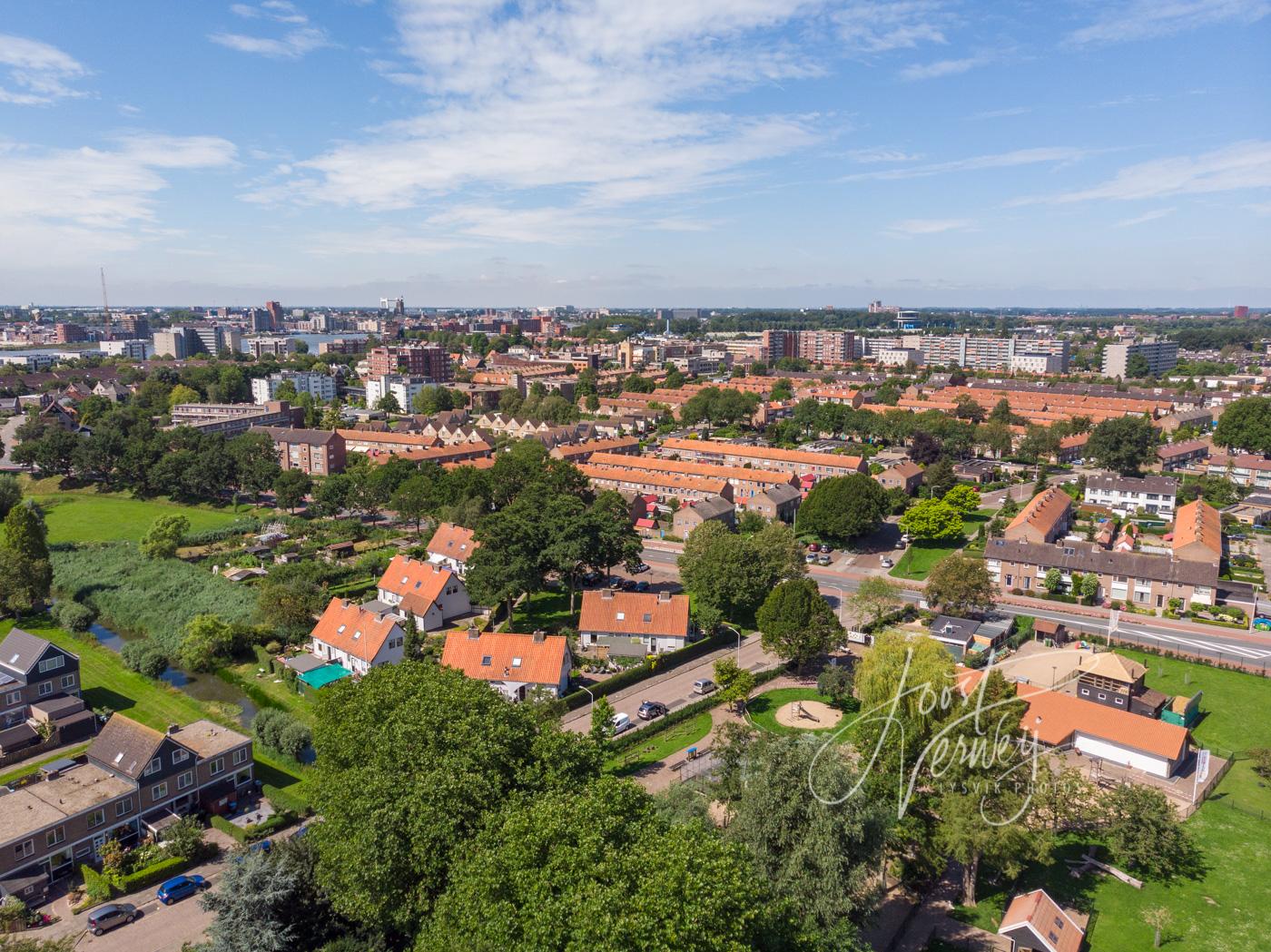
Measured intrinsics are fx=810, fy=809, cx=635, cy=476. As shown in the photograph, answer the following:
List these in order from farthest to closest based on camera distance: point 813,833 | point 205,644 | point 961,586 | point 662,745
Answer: point 961,586, point 205,644, point 662,745, point 813,833

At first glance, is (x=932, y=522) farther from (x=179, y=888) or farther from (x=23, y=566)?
(x=23, y=566)

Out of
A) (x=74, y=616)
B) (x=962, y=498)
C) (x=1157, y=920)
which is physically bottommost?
(x=1157, y=920)

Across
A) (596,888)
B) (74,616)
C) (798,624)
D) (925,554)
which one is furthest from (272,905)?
(925,554)

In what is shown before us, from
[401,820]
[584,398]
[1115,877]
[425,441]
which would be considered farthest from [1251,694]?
[584,398]

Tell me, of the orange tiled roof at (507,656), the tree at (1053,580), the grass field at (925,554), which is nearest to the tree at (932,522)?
the grass field at (925,554)

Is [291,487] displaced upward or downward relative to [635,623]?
upward

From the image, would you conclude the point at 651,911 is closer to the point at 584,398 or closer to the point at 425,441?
the point at 425,441
